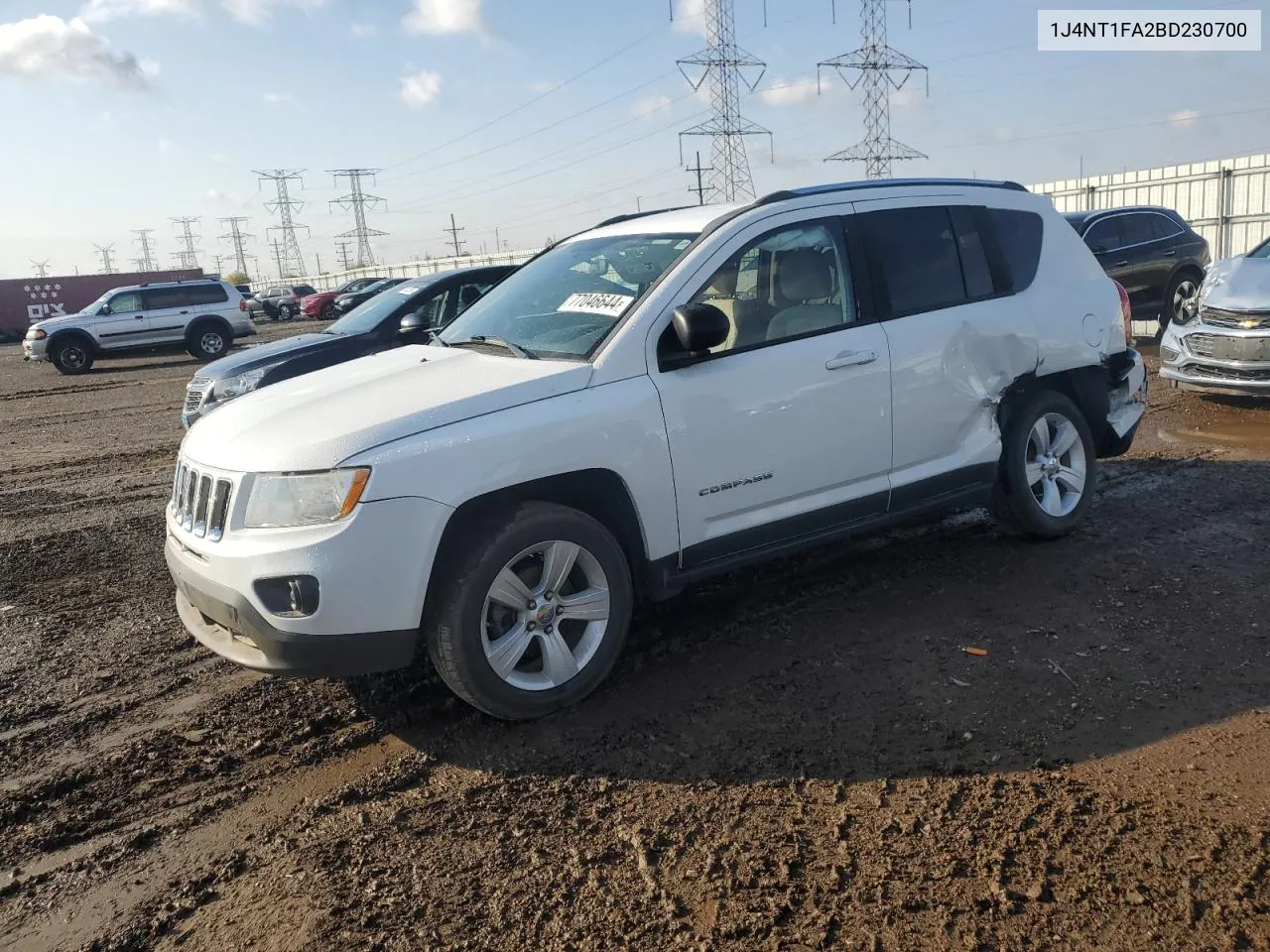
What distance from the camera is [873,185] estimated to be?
489cm

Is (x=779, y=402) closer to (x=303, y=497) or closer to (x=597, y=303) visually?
(x=597, y=303)

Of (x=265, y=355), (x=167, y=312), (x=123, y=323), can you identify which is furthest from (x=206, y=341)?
(x=265, y=355)

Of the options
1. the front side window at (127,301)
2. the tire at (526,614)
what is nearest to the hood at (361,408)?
the tire at (526,614)

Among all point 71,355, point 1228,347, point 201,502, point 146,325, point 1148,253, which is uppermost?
point 146,325

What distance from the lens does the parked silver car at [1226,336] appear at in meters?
8.48

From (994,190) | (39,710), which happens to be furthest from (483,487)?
(994,190)

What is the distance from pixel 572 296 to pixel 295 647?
6.55 ft

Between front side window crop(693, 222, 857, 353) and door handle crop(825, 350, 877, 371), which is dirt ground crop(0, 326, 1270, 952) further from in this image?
front side window crop(693, 222, 857, 353)

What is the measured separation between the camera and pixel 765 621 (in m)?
4.60

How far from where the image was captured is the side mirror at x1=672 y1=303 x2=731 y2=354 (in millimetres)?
3854

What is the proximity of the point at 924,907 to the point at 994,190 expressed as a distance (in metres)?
4.11

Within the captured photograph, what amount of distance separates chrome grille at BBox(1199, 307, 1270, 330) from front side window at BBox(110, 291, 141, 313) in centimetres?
2208

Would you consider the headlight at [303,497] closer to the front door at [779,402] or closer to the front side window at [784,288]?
the front door at [779,402]

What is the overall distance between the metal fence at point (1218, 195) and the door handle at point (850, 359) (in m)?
15.8
